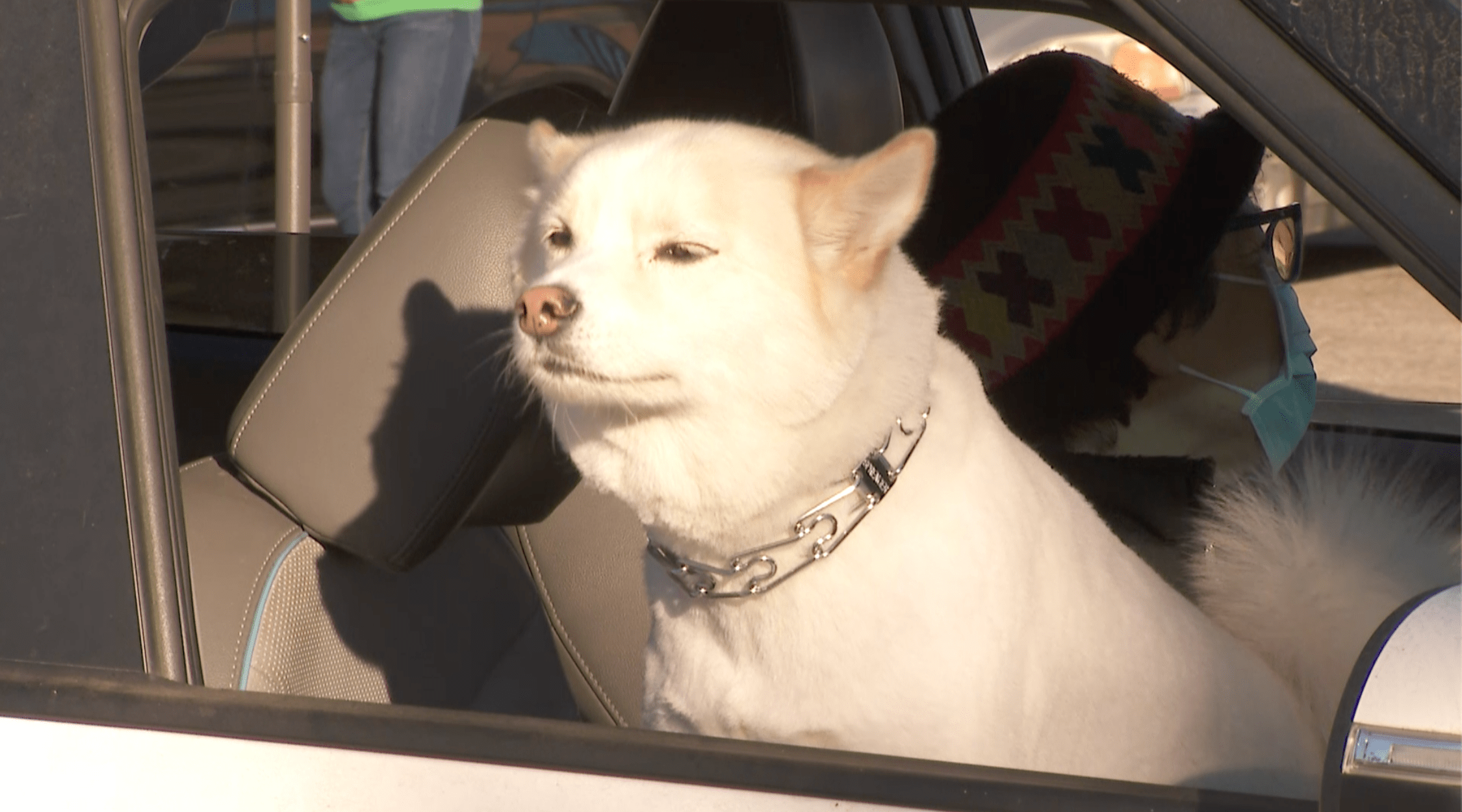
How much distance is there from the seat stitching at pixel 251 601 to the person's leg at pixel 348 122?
4.69ft

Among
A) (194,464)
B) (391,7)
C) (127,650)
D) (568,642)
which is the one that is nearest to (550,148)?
(194,464)

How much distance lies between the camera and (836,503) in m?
1.56

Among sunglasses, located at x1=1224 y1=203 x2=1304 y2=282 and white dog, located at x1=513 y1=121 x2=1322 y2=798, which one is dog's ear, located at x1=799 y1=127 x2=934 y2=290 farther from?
sunglasses, located at x1=1224 y1=203 x2=1304 y2=282

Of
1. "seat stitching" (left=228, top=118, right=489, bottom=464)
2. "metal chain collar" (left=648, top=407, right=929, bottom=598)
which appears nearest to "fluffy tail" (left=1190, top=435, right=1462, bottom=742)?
"metal chain collar" (left=648, top=407, right=929, bottom=598)

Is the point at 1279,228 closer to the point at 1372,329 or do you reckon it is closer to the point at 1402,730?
the point at 1402,730

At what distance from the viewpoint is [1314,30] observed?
0.96 m

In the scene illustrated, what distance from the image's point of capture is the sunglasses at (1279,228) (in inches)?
91.4

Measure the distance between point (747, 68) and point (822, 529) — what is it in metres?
0.99

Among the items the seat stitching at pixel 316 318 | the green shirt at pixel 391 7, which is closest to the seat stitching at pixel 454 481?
the seat stitching at pixel 316 318

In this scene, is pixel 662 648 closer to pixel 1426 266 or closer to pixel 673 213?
pixel 673 213

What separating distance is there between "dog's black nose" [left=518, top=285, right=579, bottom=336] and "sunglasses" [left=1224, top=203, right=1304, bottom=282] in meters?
1.23

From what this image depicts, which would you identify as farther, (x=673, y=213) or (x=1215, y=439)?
(x=1215, y=439)

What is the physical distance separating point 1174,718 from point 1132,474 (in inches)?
28.4

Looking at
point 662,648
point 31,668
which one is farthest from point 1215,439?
point 31,668
